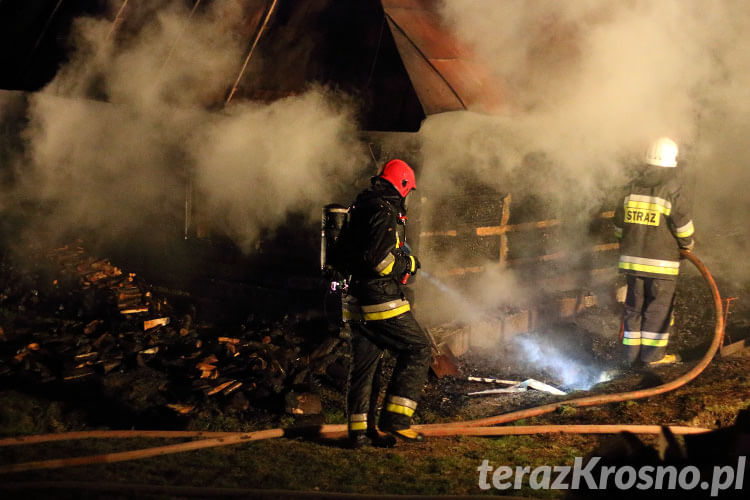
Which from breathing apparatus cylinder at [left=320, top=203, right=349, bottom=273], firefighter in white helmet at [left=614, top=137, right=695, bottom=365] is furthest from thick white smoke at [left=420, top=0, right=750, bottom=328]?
breathing apparatus cylinder at [left=320, top=203, right=349, bottom=273]

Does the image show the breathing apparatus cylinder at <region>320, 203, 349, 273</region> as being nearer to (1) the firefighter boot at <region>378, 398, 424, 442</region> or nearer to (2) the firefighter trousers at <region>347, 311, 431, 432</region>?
(2) the firefighter trousers at <region>347, 311, 431, 432</region>

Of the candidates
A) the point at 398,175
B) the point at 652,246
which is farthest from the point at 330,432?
the point at 652,246

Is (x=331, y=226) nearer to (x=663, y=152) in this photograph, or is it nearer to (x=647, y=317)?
(x=663, y=152)

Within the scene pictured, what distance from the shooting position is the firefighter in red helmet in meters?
→ 4.79

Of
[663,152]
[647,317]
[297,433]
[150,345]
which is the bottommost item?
[297,433]

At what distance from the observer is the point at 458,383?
22.7ft

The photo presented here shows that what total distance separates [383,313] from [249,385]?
199 centimetres

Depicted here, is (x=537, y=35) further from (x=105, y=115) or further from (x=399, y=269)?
(x=105, y=115)

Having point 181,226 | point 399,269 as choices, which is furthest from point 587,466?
point 181,226

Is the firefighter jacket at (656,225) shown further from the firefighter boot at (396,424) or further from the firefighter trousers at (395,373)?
the firefighter boot at (396,424)

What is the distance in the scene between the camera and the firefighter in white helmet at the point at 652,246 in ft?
21.7

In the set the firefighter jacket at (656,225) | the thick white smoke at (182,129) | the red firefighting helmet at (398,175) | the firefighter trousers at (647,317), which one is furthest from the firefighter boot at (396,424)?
the firefighter jacket at (656,225)

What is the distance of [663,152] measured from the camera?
6543mm

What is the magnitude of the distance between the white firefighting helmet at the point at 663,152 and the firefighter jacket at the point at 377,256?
10.6 feet
